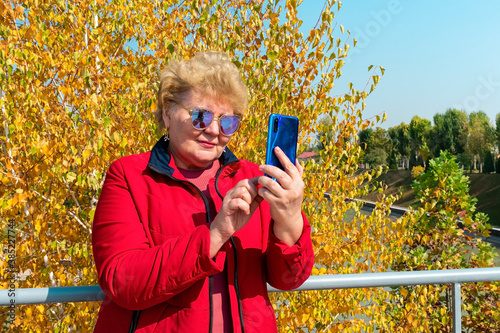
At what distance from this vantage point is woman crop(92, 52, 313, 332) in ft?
3.67

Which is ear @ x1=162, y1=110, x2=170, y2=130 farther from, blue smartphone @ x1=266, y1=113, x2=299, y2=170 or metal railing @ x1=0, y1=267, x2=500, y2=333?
metal railing @ x1=0, y1=267, x2=500, y2=333

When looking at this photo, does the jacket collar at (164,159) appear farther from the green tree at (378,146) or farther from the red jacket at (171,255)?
the green tree at (378,146)

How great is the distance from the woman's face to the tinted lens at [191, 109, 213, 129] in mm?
14

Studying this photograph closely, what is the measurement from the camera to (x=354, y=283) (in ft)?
5.97

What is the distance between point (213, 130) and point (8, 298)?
925mm

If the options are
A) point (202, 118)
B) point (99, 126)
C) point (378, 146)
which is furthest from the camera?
point (378, 146)

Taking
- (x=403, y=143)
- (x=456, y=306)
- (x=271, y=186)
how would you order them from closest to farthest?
(x=271, y=186) < (x=456, y=306) < (x=403, y=143)

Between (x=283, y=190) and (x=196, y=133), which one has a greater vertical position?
(x=196, y=133)

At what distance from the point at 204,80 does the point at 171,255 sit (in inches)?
22.8

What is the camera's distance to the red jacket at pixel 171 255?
112 centimetres

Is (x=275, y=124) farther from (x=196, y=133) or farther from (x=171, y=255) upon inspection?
(x=171, y=255)

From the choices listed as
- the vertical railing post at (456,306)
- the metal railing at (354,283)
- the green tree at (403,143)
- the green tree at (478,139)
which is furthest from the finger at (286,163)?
the green tree at (403,143)

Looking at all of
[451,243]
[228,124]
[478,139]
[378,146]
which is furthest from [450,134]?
[228,124]

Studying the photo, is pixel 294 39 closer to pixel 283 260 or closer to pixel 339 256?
pixel 339 256
